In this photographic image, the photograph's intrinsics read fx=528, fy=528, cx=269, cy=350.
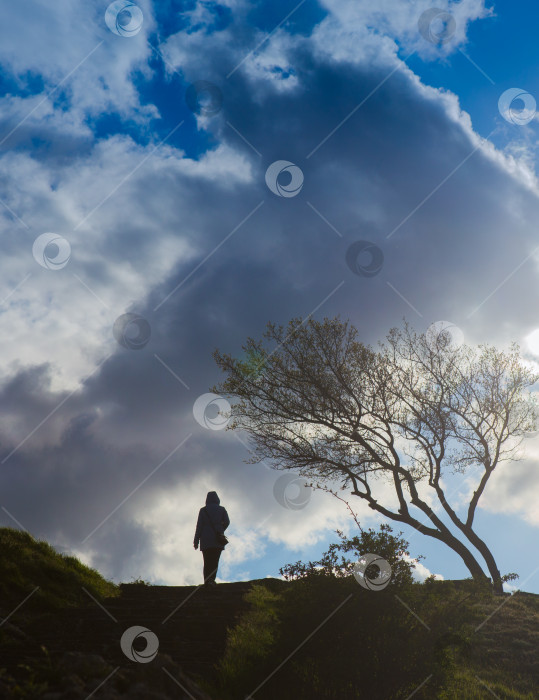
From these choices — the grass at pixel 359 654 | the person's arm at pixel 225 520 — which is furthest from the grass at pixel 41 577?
the grass at pixel 359 654

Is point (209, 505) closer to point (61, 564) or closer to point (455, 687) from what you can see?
point (61, 564)

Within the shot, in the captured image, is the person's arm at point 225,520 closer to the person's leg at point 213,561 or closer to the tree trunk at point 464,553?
the person's leg at point 213,561

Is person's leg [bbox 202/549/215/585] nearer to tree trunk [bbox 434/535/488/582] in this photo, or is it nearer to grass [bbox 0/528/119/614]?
grass [bbox 0/528/119/614]

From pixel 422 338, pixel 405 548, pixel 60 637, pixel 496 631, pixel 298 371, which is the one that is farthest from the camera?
pixel 422 338

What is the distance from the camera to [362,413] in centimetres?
2136

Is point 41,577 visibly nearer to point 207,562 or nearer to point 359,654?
point 207,562

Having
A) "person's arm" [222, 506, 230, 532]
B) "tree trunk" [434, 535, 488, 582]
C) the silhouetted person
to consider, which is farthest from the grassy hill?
"tree trunk" [434, 535, 488, 582]

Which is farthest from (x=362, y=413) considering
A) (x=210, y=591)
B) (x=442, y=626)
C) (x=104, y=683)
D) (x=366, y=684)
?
(x=104, y=683)

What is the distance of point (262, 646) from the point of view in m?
8.35

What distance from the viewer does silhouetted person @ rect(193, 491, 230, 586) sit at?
1374 cm

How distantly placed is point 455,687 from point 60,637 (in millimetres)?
6260

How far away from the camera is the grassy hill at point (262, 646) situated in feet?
19.6

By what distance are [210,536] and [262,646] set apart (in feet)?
18.4

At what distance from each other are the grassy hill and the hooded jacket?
2523 mm
